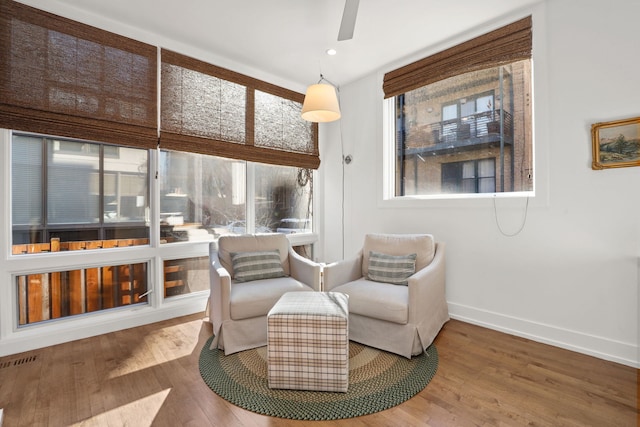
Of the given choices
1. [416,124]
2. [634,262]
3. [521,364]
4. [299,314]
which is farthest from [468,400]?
[416,124]

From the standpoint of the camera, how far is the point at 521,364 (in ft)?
7.07

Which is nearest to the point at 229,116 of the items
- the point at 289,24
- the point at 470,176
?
the point at 289,24

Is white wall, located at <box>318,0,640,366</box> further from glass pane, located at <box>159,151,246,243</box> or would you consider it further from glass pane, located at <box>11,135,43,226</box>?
glass pane, located at <box>11,135,43,226</box>

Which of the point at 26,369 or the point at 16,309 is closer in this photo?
the point at 26,369

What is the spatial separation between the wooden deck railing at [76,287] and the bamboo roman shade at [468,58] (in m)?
3.18

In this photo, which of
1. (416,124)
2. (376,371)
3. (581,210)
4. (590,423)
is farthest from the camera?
(416,124)

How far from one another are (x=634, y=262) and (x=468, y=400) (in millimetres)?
1575

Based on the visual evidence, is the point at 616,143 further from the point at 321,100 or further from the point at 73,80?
the point at 73,80

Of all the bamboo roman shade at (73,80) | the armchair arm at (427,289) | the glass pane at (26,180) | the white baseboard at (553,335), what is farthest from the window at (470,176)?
the glass pane at (26,180)

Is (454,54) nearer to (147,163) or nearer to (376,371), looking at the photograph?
(376,371)

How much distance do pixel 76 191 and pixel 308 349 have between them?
242 cm

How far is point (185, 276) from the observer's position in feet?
10.5

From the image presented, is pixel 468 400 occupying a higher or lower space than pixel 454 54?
lower

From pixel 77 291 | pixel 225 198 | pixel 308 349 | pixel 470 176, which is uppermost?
pixel 470 176
